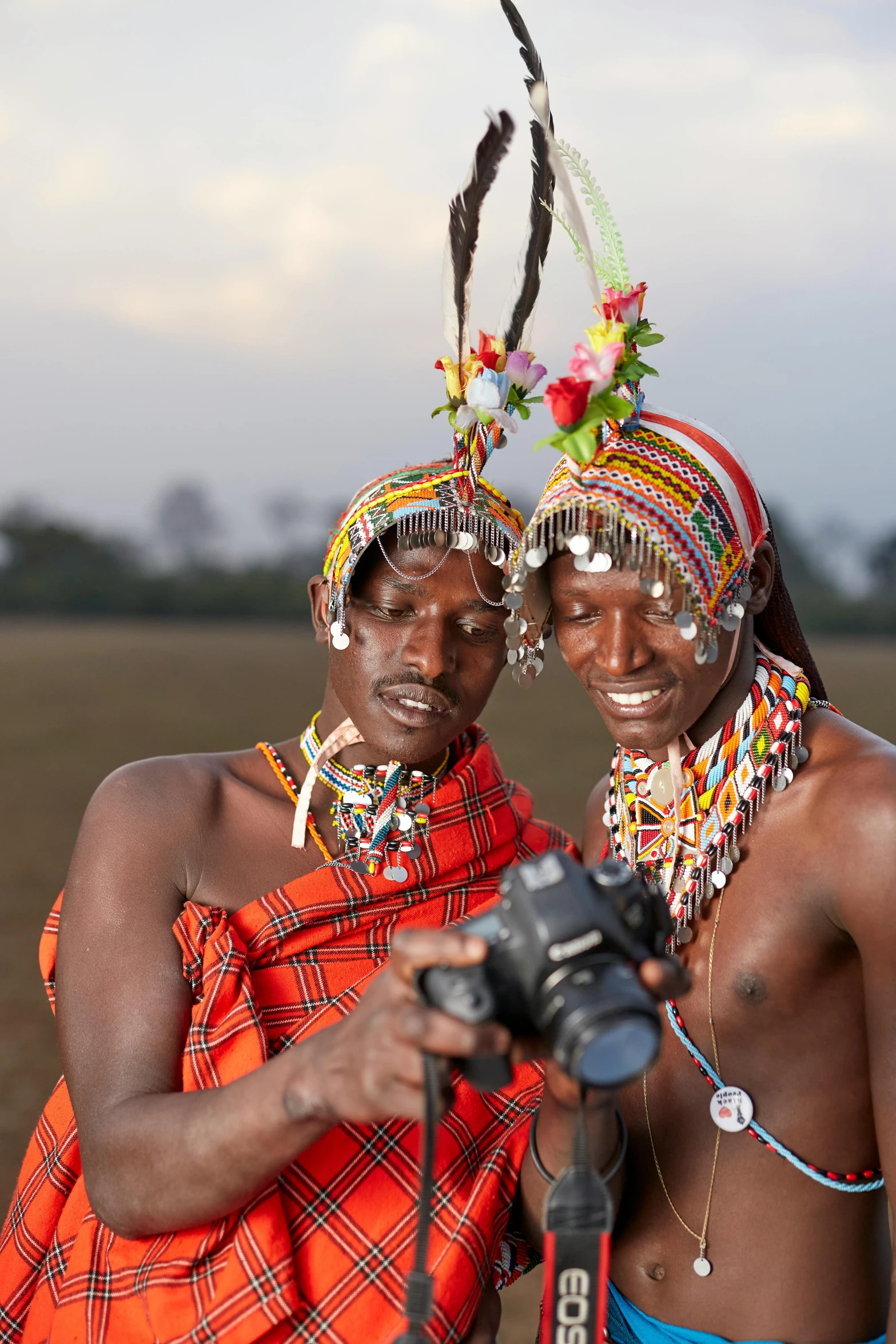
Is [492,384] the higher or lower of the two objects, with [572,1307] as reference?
higher

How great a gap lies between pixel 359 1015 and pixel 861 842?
3.20 ft

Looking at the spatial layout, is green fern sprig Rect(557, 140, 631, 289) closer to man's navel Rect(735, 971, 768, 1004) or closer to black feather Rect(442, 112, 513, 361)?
black feather Rect(442, 112, 513, 361)

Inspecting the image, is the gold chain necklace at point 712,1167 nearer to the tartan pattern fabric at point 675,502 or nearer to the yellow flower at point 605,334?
the tartan pattern fabric at point 675,502

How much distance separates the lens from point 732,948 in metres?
2.31

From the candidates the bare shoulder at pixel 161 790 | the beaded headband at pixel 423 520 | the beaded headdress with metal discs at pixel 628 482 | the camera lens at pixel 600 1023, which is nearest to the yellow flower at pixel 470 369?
the beaded headband at pixel 423 520

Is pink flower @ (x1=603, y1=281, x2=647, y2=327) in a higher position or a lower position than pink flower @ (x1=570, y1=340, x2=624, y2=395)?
higher

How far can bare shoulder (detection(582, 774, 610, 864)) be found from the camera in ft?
9.40

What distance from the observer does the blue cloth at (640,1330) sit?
7.48 feet

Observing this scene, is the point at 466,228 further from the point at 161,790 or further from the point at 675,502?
the point at 161,790

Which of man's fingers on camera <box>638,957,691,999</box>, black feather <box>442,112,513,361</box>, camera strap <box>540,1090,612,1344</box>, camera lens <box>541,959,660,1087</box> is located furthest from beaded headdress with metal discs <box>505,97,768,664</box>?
camera strap <box>540,1090,612,1344</box>

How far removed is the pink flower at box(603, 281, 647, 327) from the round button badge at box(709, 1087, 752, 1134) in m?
1.56

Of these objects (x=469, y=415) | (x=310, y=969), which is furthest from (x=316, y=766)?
(x=469, y=415)

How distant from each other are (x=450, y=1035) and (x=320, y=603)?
1.58m

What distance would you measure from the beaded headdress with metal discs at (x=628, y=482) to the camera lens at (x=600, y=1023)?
2.90 ft
